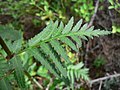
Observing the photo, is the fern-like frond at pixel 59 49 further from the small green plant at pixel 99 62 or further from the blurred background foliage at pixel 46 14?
the small green plant at pixel 99 62

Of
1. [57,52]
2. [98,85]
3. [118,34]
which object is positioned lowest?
[98,85]

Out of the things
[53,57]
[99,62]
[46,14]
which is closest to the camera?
[53,57]

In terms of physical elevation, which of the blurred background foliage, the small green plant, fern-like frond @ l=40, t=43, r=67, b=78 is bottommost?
the small green plant

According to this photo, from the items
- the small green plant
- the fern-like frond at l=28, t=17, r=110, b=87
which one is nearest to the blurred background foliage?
the small green plant

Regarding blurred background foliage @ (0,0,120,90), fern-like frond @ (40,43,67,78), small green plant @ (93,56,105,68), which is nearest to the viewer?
fern-like frond @ (40,43,67,78)

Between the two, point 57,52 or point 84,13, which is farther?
point 84,13

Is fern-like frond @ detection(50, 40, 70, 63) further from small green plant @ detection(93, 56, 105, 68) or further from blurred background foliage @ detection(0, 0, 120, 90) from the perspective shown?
small green plant @ detection(93, 56, 105, 68)

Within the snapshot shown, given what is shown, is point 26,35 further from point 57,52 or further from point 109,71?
point 57,52

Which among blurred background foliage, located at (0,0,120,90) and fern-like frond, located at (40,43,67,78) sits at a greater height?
fern-like frond, located at (40,43,67,78)

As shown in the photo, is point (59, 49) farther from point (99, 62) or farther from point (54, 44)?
point (99, 62)

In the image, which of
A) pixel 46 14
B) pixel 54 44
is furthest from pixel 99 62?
pixel 54 44

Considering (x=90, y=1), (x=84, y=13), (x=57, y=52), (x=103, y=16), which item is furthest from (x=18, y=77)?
(x=103, y=16)
